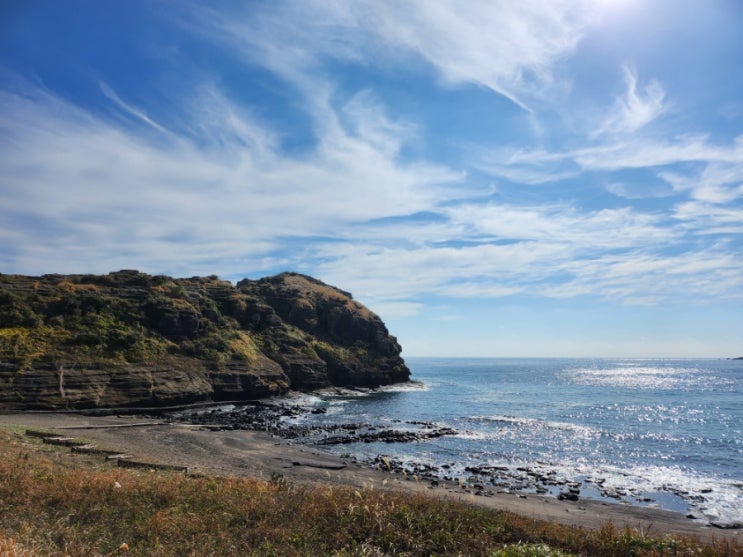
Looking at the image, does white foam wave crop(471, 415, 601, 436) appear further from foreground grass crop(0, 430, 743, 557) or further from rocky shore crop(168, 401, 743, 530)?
foreground grass crop(0, 430, 743, 557)

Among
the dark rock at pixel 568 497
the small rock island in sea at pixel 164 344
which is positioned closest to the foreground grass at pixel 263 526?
the dark rock at pixel 568 497

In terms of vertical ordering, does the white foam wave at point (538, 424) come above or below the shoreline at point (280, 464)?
below

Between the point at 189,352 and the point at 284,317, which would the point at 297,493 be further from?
the point at 284,317

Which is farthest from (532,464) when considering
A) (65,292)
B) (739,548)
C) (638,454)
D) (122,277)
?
(122,277)

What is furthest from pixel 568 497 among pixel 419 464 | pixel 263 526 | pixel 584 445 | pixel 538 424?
pixel 538 424

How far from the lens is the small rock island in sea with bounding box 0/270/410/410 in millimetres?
44906

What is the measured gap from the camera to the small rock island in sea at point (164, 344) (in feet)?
147

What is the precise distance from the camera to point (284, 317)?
99.4 meters

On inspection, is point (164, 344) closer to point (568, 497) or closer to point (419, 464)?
point (419, 464)

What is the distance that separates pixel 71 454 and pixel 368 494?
15.9 m

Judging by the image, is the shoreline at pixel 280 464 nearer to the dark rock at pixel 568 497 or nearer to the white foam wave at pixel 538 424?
the dark rock at pixel 568 497

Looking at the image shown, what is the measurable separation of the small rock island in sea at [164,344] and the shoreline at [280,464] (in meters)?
4.83

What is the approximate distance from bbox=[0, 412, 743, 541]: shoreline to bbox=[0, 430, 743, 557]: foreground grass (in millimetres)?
3418

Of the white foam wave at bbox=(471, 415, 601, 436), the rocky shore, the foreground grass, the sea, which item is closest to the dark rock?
the rocky shore
